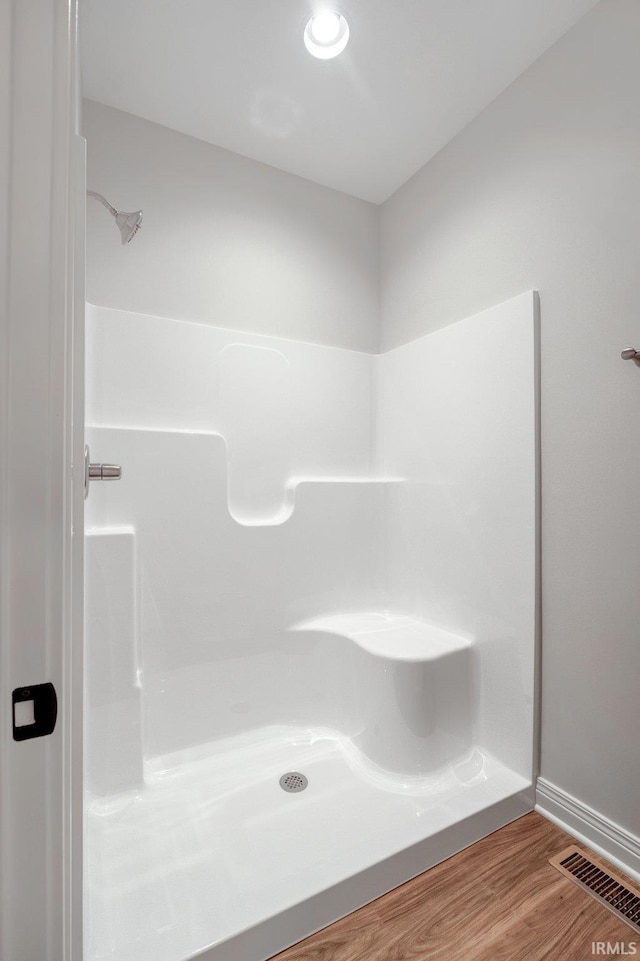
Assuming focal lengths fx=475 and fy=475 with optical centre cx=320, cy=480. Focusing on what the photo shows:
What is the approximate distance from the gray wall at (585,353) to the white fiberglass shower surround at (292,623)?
0.10m

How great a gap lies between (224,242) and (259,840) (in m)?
2.12

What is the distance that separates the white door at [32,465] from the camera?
469 mm

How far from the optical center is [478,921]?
1.16 m

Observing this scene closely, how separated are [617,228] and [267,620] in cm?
176

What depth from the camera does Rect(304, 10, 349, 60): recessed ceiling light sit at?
4.84 feet

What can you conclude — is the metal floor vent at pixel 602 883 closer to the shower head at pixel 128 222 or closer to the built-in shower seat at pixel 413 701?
the built-in shower seat at pixel 413 701

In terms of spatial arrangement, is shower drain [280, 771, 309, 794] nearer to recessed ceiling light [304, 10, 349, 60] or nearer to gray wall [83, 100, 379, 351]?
gray wall [83, 100, 379, 351]

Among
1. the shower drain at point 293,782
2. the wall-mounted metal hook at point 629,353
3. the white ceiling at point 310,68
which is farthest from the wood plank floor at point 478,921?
the white ceiling at point 310,68

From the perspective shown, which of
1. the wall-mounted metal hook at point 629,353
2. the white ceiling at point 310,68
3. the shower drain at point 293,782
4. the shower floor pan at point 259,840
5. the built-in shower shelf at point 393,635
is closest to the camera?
the shower floor pan at point 259,840

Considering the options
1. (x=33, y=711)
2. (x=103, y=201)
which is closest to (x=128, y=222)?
(x=103, y=201)

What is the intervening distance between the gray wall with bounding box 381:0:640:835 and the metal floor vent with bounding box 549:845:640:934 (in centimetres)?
14

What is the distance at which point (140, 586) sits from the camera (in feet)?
5.53

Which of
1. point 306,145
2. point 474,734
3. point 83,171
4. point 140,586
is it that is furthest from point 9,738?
point 306,145

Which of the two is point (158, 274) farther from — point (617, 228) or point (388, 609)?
point (388, 609)
